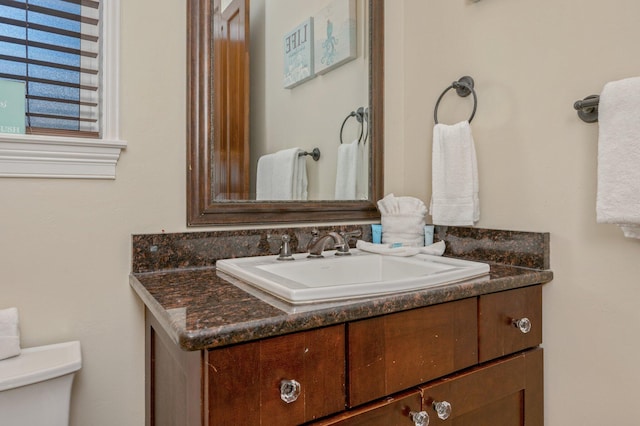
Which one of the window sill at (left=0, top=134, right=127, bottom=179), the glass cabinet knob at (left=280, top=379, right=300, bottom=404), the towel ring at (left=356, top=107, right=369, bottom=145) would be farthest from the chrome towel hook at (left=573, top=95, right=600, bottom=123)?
the window sill at (left=0, top=134, right=127, bottom=179)

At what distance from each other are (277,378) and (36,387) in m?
0.56

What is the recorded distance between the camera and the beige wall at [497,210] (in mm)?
1019

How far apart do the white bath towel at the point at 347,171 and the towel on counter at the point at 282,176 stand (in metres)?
0.15

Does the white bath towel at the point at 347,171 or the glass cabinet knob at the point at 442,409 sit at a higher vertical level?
the white bath towel at the point at 347,171

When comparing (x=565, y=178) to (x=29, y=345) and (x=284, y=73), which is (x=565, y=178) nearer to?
(x=284, y=73)

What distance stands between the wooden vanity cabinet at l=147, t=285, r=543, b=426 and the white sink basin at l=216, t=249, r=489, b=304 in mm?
62

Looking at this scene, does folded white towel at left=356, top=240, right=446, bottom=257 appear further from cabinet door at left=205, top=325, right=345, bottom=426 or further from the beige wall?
cabinet door at left=205, top=325, right=345, bottom=426

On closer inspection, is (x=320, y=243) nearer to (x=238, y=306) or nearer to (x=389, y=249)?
(x=389, y=249)

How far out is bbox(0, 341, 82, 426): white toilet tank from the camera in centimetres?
85

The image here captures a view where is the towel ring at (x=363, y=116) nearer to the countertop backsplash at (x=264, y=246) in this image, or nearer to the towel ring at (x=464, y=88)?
the towel ring at (x=464, y=88)

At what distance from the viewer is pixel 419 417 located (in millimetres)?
885

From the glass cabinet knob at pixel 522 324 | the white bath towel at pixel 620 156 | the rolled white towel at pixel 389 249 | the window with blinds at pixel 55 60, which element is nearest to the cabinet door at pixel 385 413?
the glass cabinet knob at pixel 522 324

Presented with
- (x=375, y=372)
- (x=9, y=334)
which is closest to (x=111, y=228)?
(x=9, y=334)

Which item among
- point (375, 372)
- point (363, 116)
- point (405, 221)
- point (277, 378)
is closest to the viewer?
point (277, 378)
